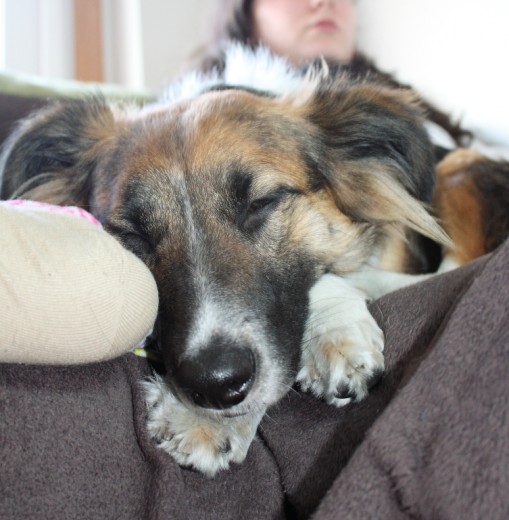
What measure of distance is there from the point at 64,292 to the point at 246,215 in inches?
22.7

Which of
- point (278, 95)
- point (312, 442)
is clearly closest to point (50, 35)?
point (278, 95)

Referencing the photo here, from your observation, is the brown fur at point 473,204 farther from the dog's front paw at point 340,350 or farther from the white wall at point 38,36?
the white wall at point 38,36

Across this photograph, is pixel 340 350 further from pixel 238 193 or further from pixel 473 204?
pixel 473 204

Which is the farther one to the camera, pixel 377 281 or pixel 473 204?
pixel 473 204

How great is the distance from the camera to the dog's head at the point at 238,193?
1.06 m

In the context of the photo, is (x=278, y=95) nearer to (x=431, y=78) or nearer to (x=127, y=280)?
(x=127, y=280)

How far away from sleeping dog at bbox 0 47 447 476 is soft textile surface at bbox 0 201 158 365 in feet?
0.64

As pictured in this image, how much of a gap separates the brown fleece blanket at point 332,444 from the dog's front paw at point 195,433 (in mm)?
24

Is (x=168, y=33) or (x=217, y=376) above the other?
(x=217, y=376)

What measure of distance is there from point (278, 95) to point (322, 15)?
47.5 inches

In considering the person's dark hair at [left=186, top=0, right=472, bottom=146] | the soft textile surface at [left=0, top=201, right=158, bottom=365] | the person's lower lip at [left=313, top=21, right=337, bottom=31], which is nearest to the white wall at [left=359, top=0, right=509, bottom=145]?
the person's dark hair at [left=186, top=0, right=472, bottom=146]

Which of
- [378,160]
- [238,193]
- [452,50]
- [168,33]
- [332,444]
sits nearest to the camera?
[332,444]

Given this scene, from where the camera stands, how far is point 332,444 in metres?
0.94

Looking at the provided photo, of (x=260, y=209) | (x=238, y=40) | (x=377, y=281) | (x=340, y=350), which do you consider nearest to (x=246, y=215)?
(x=260, y=209)
